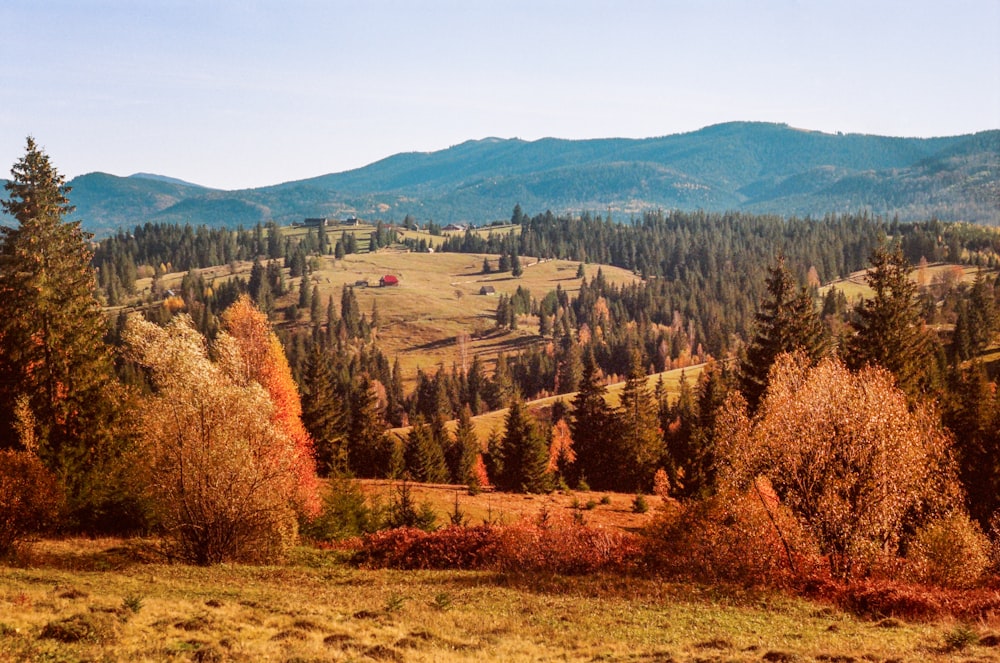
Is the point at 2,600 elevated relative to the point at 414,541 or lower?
elevated

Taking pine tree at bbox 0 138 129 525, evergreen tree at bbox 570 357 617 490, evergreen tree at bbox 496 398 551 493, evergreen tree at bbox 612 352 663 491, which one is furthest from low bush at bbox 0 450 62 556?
evergreen tree at bbox 612 352 663 491

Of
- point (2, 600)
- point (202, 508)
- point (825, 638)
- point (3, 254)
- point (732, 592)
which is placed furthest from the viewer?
point (3, 254)

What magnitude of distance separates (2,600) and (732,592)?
89.6 feet

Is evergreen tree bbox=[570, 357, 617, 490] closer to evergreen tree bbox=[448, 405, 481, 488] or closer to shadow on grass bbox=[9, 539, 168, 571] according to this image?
evergreen tree bbox=[448, 405, 481, 488]

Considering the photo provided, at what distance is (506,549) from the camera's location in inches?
1495

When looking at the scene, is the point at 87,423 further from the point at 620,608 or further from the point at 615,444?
the point at 615,444

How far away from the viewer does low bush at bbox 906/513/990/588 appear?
3350cm

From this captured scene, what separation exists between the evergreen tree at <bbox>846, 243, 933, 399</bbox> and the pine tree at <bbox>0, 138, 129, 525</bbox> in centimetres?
5388

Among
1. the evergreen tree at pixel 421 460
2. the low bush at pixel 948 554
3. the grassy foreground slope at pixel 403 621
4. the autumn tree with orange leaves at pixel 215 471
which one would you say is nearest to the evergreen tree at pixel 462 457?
the evergreen tree at pixel 421 460

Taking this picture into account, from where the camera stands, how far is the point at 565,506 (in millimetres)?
67562

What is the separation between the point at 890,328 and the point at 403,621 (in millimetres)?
46364

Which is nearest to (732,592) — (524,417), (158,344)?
(158,344)

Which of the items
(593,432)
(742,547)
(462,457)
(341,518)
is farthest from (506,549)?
(462,457)

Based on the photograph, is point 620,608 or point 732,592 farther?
point 732,592
